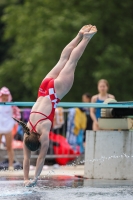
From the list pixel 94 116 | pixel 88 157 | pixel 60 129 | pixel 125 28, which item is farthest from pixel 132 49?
pixel 88 157

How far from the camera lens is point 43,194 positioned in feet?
28.5

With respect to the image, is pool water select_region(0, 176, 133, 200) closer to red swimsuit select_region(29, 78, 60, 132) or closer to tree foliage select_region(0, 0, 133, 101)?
red swimsuit select_region(29, 78, 60, 132)

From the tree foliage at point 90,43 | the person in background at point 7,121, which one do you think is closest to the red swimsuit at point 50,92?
the person in background at point 7,121

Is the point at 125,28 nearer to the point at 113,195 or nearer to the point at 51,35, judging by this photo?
the point at 51,35

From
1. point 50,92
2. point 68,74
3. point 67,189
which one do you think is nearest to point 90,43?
point 68,74

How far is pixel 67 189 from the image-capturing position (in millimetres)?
9305

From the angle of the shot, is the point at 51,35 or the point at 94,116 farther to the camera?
the point at 51,35

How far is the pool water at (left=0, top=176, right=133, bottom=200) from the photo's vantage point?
27.6 feet

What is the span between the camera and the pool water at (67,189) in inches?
331

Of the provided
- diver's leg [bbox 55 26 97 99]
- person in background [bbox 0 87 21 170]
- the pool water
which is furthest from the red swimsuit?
person in background [bbox 0 87 21 170]

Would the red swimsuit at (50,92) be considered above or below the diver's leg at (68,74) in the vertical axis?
below

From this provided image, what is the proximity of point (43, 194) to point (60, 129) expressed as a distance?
27.3 ft

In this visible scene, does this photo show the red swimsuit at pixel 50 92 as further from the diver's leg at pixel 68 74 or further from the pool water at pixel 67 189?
the pool water at pixel 67 189

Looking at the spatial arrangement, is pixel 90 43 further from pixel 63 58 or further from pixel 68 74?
pixel 68 74
